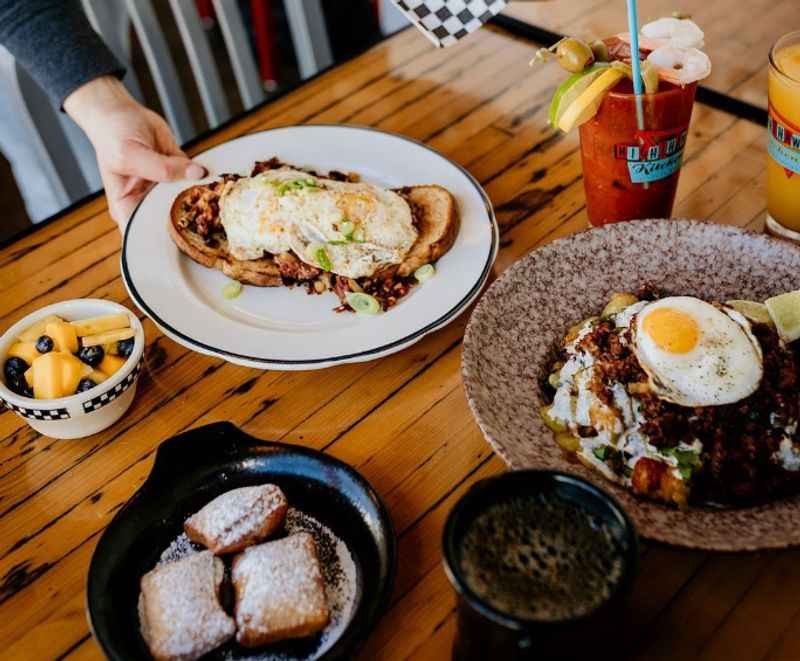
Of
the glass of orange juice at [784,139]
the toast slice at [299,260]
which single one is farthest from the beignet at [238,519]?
the glass of orange juice at [784,139]

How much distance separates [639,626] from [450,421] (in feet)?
1.75

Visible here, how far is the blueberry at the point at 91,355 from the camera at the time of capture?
1.64 m

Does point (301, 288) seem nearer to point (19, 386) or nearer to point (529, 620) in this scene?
point (19, 386)

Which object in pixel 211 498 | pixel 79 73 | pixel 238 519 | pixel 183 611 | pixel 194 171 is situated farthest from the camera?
pixel 79 73

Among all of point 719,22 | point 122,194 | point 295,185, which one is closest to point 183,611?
point 295,185

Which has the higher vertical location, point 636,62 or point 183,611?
point 636,62

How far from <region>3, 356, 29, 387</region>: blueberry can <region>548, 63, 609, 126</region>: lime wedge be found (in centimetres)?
120

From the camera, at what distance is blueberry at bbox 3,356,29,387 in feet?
5.29

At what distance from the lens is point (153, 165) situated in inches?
85.1

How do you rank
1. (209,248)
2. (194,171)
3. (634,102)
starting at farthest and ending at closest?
(194,171)
(209,248)
(634,102)

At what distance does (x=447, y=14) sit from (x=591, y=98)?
960 mm

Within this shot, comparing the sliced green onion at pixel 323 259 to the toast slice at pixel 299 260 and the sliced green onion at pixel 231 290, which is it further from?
the sliced green onion at pixel 231 290

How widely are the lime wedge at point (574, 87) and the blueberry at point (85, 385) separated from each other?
1.09m

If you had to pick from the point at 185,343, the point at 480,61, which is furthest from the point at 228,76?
the point at 185,343
